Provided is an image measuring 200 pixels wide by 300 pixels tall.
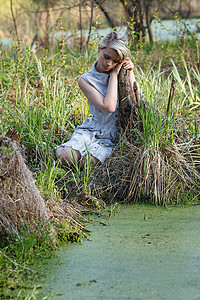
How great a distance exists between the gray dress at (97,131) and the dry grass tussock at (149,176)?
0.44ft

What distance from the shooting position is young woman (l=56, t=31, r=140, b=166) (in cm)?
319

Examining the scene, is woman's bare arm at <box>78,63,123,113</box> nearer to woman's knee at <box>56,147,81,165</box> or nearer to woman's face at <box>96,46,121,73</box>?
woman's face at <box>96,46,121,73</box>

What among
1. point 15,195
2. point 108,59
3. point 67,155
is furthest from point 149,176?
point 15,195

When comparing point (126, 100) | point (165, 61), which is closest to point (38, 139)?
point (126, 100)

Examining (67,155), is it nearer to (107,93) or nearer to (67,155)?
(67,155)

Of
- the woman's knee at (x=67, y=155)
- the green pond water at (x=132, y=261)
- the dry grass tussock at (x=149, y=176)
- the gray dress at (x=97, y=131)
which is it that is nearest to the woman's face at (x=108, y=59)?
the gray dress at (x=97, y=131)

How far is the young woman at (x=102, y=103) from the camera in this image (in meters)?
3.19

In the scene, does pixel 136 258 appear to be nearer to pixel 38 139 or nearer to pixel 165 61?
pixel 38 139

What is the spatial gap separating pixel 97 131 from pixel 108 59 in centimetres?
60

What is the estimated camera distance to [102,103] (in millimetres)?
3244

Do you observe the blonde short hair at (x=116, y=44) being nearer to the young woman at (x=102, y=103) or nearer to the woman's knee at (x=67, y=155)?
the young woman at (x=102, y=103)

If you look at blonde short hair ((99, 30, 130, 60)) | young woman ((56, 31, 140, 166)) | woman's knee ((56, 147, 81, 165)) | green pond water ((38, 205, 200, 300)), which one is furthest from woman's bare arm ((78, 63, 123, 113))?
green pond water ((38, 205, 200, 300))

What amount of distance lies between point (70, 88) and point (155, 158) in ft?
5.99

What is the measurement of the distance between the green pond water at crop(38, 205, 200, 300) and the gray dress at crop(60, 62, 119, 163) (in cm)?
66
